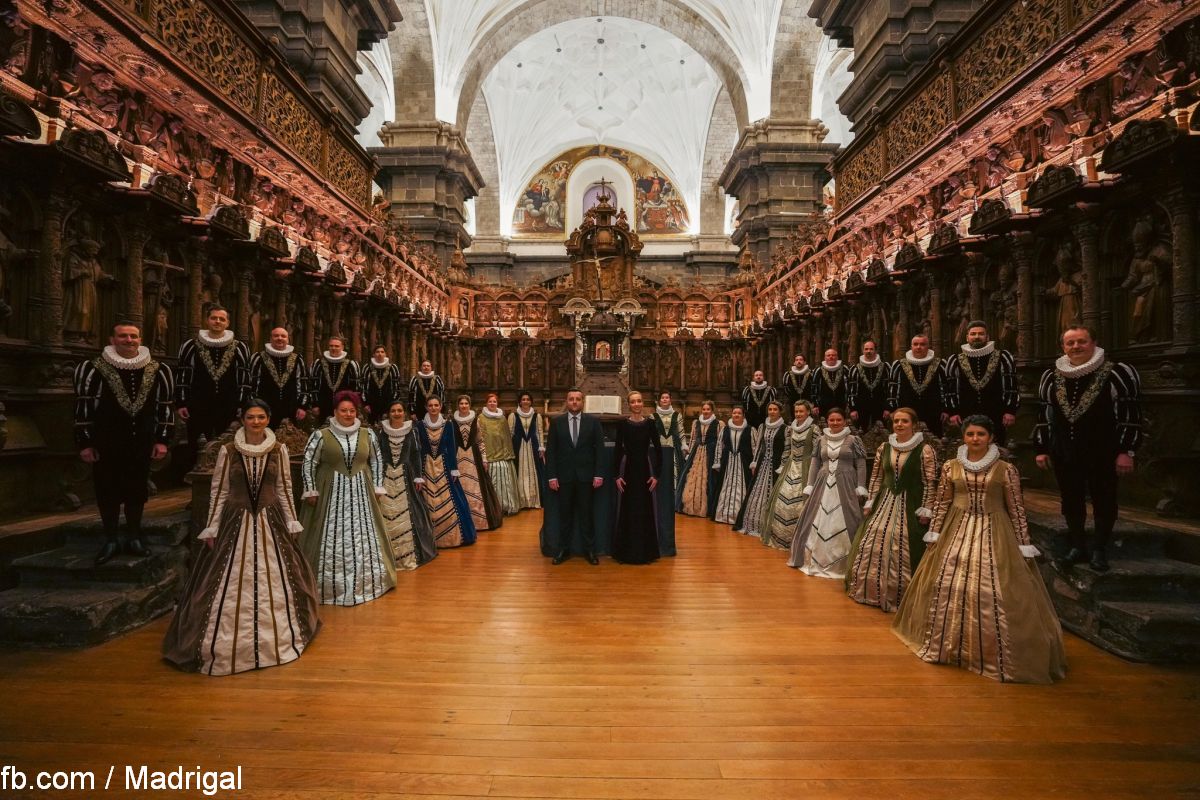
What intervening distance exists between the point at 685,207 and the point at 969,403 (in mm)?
27521

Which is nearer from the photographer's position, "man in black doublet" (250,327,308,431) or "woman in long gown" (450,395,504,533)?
"man in black doublet" (250,327,308,431)

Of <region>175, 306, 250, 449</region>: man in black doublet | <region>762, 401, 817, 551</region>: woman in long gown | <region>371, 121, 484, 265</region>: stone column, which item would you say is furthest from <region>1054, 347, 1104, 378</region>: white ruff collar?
<region>371, 121, 484, 265</region>: stone column

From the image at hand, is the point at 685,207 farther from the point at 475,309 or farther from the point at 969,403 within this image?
the point at 969,403

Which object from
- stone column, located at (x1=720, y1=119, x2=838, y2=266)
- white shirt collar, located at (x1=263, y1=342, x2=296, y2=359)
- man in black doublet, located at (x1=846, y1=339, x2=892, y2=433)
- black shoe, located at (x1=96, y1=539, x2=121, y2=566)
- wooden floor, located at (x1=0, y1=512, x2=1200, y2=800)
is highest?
stone column, located at (x1=720, y1=119, x2=838, y2=266)

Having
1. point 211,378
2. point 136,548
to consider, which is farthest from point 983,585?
point 211,378

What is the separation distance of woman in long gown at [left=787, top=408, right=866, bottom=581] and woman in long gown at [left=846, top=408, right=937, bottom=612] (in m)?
0.69

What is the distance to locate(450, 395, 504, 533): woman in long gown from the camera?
7.40 metres

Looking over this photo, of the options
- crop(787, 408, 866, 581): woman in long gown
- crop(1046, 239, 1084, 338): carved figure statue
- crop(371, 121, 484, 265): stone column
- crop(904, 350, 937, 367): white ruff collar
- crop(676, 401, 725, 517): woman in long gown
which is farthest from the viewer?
crop(371, 121, 484, 265): stone column

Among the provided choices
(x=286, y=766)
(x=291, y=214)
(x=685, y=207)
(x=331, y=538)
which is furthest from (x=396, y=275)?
(x=685, y=207)

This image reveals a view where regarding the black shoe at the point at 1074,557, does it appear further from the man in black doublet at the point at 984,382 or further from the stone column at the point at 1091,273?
the stone column at the point at 1091,273

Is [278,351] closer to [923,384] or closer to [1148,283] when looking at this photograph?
[923,384]

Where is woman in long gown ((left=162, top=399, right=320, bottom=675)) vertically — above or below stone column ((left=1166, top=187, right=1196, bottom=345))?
below

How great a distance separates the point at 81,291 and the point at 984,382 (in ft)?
24.0

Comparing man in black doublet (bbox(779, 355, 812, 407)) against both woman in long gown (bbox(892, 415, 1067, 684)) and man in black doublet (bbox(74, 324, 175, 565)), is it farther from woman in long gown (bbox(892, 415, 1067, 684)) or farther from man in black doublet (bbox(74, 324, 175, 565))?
man in black doublet (bbox(74, 324, 175, 565))
